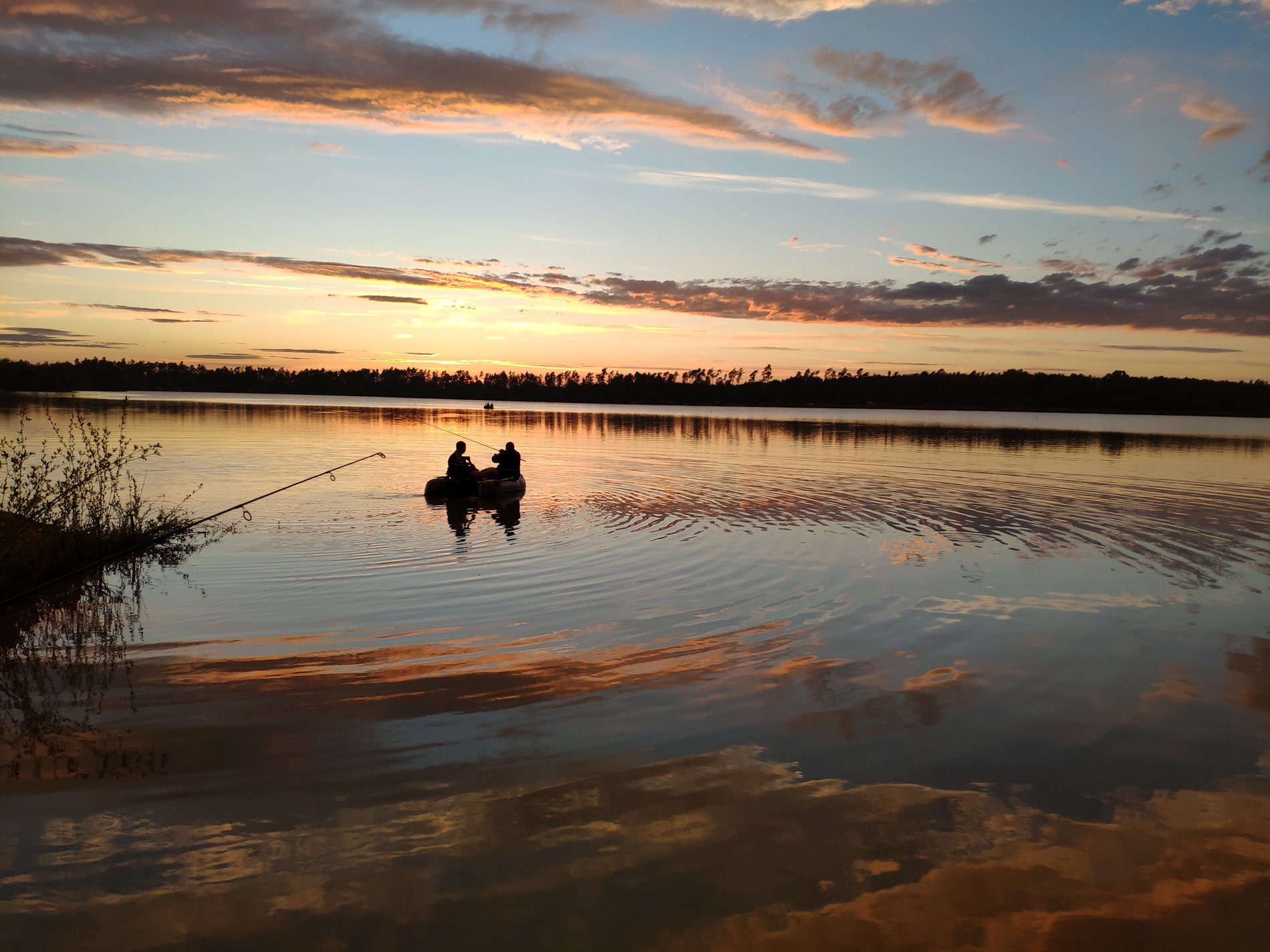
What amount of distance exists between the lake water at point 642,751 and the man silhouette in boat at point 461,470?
269 inches

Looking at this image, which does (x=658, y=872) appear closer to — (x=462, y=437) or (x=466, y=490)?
(x=466, y=490)

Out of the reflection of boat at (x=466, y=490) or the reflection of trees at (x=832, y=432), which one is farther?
the reflection of trees at (x=832, y=432)

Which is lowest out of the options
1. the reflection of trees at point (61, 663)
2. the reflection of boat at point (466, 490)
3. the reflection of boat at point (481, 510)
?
the reflection of trees at point (61, 663)

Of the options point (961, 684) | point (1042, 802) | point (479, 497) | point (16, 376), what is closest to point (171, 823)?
point (1042, 802)

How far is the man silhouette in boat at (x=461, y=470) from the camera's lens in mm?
22609

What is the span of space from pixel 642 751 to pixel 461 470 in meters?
17.1

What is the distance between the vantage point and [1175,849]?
5.30 metres

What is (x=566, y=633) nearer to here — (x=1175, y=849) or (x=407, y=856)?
(x=407, y=856)

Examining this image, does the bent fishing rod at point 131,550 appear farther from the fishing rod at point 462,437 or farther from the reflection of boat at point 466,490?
the fishing rod at point 462,437

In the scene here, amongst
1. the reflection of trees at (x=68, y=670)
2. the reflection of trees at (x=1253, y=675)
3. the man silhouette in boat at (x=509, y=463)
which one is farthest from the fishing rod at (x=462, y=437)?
the reflection of trees at (x=1253, y=675)

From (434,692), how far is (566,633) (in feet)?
7.96

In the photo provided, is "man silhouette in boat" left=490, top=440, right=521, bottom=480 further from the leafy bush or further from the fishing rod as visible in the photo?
the leafy bush

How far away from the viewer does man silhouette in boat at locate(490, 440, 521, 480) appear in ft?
78.5

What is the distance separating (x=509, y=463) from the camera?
960 inches
